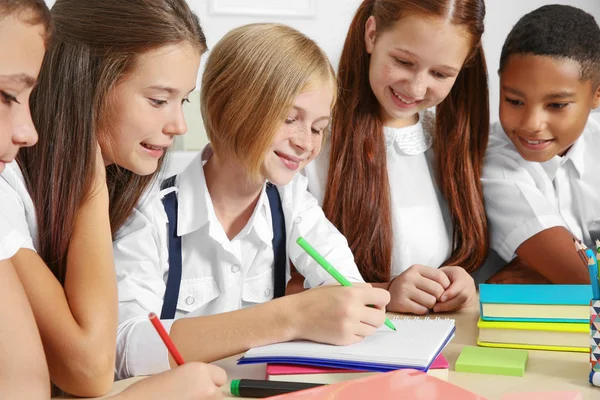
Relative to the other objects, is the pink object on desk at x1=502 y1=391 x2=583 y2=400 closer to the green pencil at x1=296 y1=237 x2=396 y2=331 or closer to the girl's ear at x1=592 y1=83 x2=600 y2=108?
the green pencil at x1=296 y1=237 x2=396 y2=331

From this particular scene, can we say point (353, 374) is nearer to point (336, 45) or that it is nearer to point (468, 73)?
point (468, 73)

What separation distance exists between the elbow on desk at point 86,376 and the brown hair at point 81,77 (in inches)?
10.0

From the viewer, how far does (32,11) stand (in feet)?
2.77

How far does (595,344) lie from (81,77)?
0.78 metres

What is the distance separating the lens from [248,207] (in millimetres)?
1437

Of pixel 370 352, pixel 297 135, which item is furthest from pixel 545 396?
pixel 297 135

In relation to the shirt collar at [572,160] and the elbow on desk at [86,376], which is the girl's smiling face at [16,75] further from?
the shirt collar at [572,160]

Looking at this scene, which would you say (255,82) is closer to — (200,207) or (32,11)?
(200,207)

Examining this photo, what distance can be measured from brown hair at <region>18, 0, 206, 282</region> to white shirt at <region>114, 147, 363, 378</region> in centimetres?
16

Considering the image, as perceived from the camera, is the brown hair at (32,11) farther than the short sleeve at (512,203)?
No

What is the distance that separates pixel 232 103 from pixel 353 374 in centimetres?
58

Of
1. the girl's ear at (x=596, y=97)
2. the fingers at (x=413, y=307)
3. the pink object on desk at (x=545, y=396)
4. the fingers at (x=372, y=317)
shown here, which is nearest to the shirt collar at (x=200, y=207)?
the fingers at (x=413, y=307)

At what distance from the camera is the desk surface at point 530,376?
935 millimetres

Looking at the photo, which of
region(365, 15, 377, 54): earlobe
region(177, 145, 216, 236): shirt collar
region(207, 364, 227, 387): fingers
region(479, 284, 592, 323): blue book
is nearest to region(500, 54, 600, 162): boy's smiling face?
region(365, 15, 377, 54): earlobe
